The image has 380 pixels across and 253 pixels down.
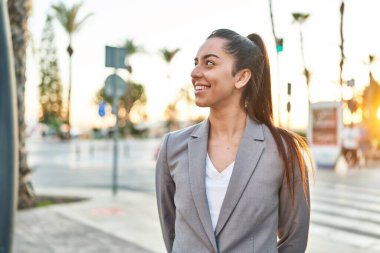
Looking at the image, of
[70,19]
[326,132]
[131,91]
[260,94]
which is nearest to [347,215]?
[260,94]

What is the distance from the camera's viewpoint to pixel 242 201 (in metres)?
1.81

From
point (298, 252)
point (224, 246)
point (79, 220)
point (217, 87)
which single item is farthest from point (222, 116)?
point (79, 220)

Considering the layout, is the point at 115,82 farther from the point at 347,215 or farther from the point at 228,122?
the point at 228,122

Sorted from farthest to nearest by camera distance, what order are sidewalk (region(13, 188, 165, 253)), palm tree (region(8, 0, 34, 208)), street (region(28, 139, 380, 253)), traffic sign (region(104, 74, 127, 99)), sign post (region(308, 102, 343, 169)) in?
sign post (region(308, 102, 343, 169)), traffic sign (region(104, 74, 127, 99)), palm tree (region(8, 0, 34, 208)), street (region(28, 139, 380, 253)), sidewalk (region(13, 188, 165, 253))

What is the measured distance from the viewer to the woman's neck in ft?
6.52

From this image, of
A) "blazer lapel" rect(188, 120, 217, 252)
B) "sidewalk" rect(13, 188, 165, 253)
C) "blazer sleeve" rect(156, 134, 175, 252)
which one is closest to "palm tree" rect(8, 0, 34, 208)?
"sidewalk" rect(13, 188, 165, 253)

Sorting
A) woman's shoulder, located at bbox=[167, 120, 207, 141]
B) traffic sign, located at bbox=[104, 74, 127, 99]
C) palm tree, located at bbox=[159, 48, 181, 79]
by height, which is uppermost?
palm tree, located at bbox=[159, 48, 181, 79]

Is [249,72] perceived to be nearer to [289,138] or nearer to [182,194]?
[289,138]

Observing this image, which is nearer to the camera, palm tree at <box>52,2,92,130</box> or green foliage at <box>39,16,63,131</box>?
palm tree at <box>52,2,92,130</box>

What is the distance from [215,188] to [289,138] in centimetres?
38

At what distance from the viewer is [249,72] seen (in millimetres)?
1966

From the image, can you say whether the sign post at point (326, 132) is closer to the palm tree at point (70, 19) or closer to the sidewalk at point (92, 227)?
the sidewalk at point (92, 227)

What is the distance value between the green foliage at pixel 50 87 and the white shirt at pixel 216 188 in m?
59.2

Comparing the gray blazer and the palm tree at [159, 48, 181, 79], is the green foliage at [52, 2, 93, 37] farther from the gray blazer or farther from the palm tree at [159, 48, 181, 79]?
the gray blazer
